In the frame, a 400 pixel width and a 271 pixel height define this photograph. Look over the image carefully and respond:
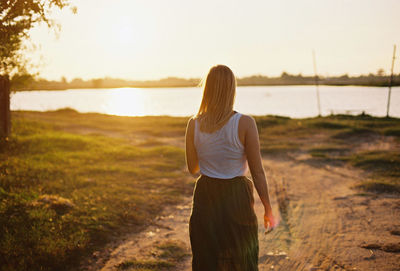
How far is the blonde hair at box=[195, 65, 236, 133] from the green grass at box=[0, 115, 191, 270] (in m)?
3.43

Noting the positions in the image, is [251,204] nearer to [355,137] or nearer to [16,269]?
[16,269]

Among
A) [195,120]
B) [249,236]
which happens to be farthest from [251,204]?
[195,120]

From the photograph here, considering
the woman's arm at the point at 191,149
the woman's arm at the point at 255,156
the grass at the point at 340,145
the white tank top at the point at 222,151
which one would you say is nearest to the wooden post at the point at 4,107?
the grass at the point at 340,145

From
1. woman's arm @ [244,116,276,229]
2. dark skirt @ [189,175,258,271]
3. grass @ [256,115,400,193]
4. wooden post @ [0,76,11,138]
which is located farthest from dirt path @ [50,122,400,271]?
wooden post @ [0,76,11,138]

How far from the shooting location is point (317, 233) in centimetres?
563

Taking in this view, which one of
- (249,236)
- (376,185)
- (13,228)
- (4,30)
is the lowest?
(376,185)

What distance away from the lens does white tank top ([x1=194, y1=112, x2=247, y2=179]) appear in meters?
2.56

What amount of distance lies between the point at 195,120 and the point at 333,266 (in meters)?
3.10

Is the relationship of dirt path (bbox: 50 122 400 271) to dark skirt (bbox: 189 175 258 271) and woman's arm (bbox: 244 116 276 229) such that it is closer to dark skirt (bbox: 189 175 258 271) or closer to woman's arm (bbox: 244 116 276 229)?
dark skirt (bbox: 189 175 258 271)

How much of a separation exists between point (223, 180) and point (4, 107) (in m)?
11.2

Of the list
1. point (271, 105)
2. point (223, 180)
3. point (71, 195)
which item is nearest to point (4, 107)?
point (71, 195)

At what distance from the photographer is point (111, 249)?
205 inches

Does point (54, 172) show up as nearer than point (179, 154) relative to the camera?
Yes

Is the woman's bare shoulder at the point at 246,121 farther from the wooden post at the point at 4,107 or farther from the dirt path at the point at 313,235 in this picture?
the wooden post at the point at 4,107
